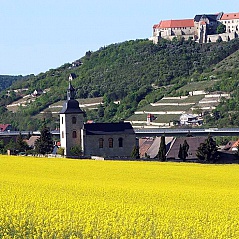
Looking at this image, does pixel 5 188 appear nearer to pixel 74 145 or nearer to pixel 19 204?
pixel 19 204

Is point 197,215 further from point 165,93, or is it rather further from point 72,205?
point 165,93

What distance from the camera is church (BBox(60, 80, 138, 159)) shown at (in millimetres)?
74625

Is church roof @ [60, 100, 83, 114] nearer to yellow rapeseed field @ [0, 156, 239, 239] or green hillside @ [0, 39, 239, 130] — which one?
yellow rapeseed field @ [0, 156, 239, 239]

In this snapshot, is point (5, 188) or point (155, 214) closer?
point (155, 214)

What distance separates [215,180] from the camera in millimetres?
36719

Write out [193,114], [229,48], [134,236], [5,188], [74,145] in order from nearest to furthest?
[134,236], [5,188], [74,145], [193,114], [229,48]

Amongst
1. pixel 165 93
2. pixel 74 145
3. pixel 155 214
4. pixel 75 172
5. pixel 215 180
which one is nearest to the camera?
pixel 155 214

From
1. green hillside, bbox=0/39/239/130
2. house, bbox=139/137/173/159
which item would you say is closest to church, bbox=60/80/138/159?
house, bbox=139/137/173/159

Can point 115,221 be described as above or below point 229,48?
below

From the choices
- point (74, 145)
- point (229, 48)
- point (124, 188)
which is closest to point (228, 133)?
point (74, 145)

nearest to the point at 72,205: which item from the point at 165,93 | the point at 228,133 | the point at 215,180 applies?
the point at 215,180

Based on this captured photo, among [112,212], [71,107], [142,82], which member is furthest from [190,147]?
[142,82]

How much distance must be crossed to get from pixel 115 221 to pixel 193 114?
117 meters

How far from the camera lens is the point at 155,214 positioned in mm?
20344
